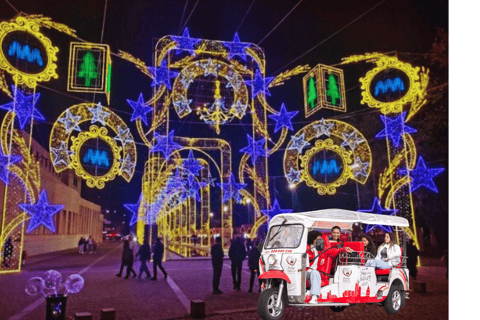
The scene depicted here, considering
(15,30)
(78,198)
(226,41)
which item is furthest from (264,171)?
(78,198)

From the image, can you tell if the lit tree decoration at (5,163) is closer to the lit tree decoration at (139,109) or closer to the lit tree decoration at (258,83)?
the lit tree decoration at (139,109)

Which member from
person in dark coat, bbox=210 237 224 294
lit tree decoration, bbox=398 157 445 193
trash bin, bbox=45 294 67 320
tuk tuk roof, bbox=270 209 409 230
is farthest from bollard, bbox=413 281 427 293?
trash bin, bbox=45 294 67 320

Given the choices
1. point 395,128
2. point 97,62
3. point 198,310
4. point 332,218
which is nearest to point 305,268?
point 332,218

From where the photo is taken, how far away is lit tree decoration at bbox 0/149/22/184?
14242 millimetres

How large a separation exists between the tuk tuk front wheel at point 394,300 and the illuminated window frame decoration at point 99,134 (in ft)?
30.4

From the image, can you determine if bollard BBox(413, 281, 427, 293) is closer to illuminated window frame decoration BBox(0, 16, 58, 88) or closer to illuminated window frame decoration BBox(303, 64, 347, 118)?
illuminated window frame decoration BBox(303, 64, 347, 118)

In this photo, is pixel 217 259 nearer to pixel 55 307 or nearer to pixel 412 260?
pixel 55 307

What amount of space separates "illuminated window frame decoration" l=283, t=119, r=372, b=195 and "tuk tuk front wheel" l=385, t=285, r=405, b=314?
24.1 ft

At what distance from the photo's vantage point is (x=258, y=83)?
16094mm

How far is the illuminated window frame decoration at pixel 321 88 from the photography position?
15.2m

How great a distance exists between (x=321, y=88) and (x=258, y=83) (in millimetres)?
2227

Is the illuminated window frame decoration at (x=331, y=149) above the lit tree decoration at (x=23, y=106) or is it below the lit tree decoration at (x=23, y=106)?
below

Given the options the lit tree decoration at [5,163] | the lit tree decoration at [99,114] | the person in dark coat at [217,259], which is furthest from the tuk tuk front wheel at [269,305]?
the lit tree decoration at [5,163]

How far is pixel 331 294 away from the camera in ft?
21.7
